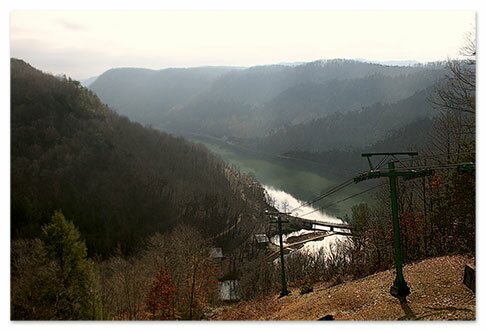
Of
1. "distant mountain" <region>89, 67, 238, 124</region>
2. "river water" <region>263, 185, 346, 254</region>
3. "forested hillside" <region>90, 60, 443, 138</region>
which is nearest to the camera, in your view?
"river water" <region>263, 185, 346, 254</region>

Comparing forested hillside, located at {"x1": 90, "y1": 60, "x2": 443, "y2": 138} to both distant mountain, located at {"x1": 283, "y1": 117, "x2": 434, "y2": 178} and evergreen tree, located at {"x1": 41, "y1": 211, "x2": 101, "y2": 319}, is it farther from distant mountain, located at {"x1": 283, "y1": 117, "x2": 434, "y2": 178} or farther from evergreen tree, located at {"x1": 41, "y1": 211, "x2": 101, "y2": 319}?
evergreen tree, located at {"x1": 41, "y1": 211, "x2": 101, "y2": 319}

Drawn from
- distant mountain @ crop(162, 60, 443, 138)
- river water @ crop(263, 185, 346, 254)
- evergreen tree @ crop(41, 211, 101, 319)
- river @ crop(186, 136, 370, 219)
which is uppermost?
distant mountain @ crop(162, 60, 443, 138)

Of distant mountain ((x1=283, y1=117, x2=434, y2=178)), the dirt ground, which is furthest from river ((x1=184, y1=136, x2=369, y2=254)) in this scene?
the dirt ground

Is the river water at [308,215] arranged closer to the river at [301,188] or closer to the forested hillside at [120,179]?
the river at [301,188]

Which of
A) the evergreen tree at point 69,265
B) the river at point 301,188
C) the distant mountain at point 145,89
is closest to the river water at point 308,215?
the river at point 301,188

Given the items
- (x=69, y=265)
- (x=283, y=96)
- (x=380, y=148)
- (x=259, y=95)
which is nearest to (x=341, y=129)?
(x=380, y=148)

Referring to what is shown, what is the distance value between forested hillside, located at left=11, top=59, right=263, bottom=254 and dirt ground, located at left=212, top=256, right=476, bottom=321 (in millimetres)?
12384

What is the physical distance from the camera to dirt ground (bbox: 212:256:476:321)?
15.6ft

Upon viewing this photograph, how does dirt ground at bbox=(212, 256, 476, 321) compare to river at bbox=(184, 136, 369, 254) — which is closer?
dirt ground at bbox=(212, 256, 476, 321)

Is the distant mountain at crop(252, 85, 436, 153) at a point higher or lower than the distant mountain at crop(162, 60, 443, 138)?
lower

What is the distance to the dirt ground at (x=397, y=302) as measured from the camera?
15.6 ft

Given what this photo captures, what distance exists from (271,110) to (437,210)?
4988 centimetres

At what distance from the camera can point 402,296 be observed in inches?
203

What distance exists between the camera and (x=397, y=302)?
506 centimetres
